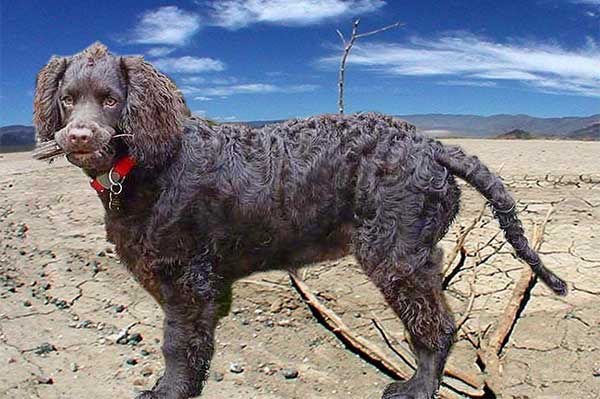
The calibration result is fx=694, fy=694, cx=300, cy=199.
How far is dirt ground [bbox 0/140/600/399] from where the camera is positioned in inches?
153

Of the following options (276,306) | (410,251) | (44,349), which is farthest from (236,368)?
(410,251)

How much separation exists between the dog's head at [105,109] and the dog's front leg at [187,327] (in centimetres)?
57

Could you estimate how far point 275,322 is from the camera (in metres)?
4.60

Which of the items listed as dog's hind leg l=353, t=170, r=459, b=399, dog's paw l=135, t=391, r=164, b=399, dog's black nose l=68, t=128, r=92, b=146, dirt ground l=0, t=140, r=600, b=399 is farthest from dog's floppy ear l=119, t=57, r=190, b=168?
dirt ground l=0, t=140, r=600, b=399

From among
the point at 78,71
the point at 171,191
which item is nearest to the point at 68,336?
the point at 171,191

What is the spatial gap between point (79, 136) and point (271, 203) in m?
0.91

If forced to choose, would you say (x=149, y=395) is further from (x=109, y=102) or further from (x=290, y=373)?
(x=109, y=102)

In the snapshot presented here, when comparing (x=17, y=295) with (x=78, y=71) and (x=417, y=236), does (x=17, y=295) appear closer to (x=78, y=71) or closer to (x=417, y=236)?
(x=78, y=71)

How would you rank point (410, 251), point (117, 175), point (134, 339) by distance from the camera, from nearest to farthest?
1. point (117, 175)
2. point (410, 251)
3. point (134, 339)

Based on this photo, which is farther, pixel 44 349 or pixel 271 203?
pixel 44 349

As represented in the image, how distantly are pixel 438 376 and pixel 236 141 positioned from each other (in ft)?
4.92

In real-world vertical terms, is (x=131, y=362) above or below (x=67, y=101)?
below

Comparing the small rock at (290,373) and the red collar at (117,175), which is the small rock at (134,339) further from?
the red collar at (117,175)

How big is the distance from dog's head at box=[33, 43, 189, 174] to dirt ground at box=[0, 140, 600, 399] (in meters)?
1.54
